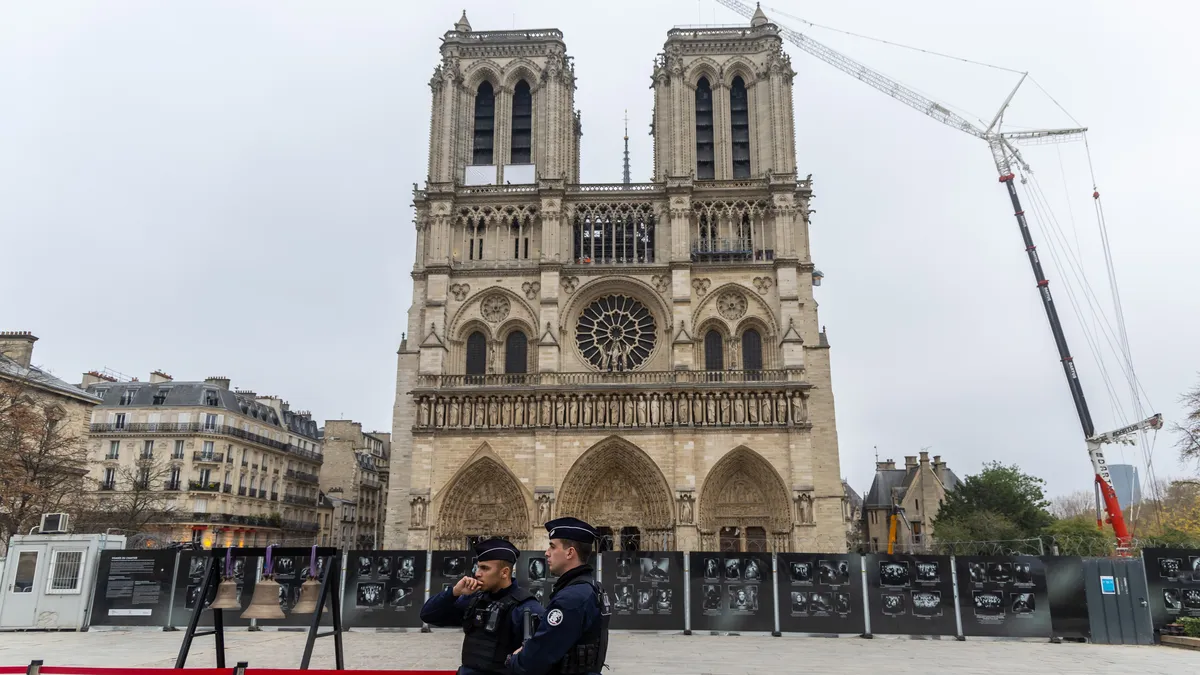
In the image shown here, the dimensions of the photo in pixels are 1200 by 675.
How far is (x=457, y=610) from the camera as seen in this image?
4801 millimetres

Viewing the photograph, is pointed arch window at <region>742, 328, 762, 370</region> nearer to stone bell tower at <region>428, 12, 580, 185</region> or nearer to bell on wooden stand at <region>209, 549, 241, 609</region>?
stone bell tower at <region>428, 12, 580, 185</region>

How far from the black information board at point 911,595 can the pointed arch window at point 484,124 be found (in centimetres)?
2496

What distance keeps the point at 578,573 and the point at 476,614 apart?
661 millimetres

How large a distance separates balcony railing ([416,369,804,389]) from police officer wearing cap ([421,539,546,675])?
2521cm

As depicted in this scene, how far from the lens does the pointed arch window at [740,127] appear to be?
34.3 m

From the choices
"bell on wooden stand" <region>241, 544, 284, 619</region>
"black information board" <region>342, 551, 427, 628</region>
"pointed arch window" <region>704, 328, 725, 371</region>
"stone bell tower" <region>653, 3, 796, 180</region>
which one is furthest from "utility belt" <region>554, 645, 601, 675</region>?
"stone bell tower" <region>653, 3, 796, 180</region>

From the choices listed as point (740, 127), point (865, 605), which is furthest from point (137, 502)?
point (740, 127)

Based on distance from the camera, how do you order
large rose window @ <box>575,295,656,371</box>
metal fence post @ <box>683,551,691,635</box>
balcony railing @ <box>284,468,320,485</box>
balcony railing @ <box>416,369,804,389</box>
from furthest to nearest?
balcony railing @ <box>284,468,320,485</box> < large rose window @ <box>575,295,656,371</box> < balcony railing @ <box>416,369,804,389</box> < metal fence post @ <box>683,551,691,635</box>

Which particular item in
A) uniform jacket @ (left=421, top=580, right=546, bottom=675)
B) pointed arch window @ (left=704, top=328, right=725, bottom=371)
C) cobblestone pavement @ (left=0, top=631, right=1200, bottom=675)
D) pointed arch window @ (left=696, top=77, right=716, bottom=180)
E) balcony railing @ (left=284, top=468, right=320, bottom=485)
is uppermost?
pointed arch window @ (left=696, top=77, right=716, bottom=180)

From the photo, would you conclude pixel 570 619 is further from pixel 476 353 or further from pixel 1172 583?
pixel 476 353

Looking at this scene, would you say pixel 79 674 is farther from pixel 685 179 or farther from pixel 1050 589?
pixel 685 179

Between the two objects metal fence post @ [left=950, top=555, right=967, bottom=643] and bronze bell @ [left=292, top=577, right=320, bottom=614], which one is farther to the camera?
metal fence post @ [left=950, top=555, right=967, bottom=643]

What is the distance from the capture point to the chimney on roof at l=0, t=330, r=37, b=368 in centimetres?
2711

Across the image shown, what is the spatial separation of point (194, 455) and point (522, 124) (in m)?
20.6
